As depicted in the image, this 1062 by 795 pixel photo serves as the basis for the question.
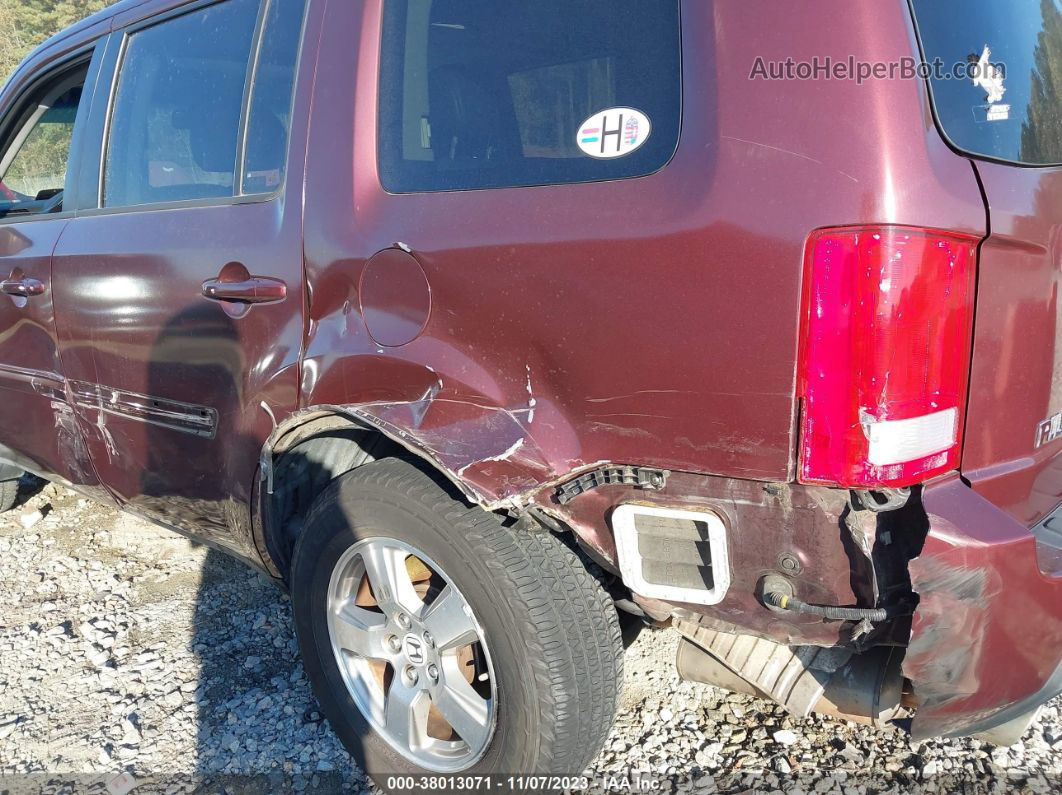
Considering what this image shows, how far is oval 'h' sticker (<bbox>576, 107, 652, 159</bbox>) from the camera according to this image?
1.52 meters

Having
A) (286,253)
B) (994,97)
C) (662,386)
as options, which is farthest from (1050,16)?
(286,253)

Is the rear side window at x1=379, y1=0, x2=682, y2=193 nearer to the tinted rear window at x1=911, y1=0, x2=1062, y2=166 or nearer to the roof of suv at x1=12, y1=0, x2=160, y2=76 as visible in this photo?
the tinted rear window at x1=911, y1=0, x2=1062, y2=166

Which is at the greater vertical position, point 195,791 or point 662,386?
point 662,386

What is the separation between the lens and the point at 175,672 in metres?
2.72

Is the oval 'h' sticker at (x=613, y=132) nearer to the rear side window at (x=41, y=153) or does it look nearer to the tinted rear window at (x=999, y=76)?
the tinted rear window at (x=999, y=76)

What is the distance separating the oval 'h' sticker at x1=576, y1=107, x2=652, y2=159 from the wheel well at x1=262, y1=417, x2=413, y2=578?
870 mm

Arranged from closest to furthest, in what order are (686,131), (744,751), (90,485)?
(686,131), (744,751), (90,485)

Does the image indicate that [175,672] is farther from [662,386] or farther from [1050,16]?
[1050,16]

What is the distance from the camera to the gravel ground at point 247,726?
2145 millimetres

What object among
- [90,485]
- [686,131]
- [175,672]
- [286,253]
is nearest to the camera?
[686,131]

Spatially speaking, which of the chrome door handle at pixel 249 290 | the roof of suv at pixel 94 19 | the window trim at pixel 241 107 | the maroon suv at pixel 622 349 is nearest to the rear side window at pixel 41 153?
the roof of suv at pixel 94 19

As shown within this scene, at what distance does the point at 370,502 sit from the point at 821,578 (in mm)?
1006

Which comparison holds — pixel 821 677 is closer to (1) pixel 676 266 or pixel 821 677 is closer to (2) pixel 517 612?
(2) pixel 517 612

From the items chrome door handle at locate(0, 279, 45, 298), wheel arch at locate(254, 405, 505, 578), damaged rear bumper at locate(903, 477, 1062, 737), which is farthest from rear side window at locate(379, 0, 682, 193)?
chrome door handle at locate(0, 279, 45, 298)
